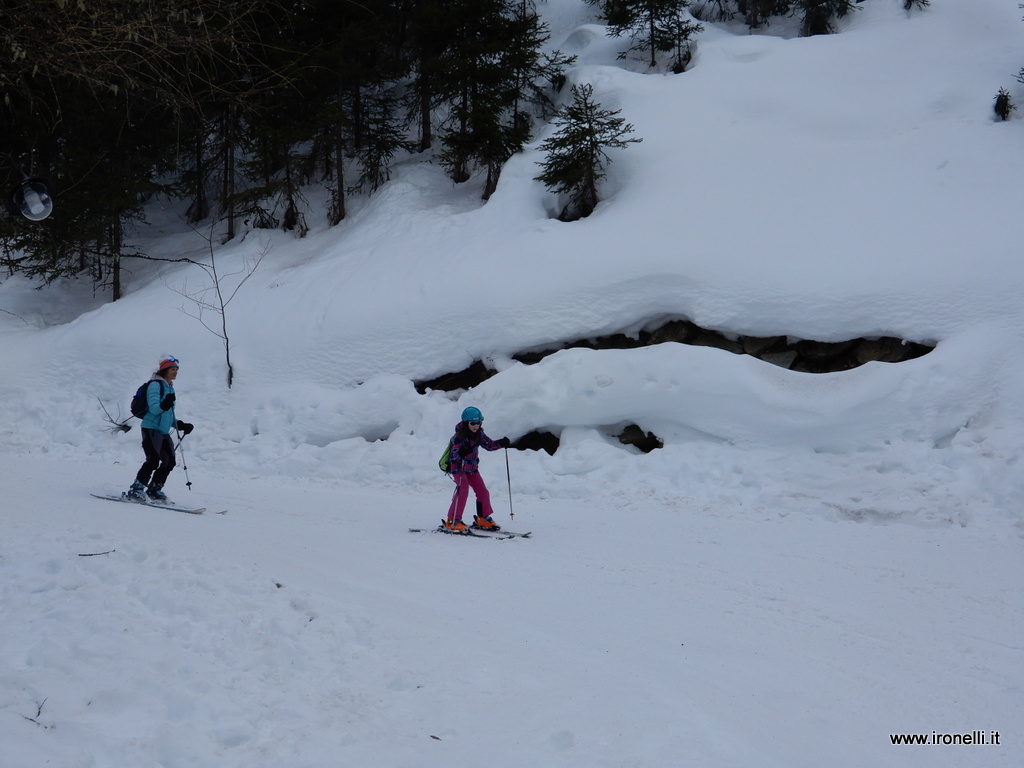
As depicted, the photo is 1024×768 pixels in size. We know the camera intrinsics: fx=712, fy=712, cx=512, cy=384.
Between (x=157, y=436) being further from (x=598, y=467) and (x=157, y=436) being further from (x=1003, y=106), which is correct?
(x=1003, y=106)

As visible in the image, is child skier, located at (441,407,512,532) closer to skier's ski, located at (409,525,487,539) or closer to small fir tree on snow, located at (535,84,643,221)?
skier's ski, located at (409,525,487,539)

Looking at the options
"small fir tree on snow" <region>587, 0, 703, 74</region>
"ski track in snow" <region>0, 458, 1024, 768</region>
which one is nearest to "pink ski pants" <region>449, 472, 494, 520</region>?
"ski track in snow" <region>0, 458, 1024, 768</region>

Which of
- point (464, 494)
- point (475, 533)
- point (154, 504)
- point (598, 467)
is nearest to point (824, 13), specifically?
point (598, 467)

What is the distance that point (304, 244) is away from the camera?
73.4 feet

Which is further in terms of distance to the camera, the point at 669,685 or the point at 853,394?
the point at 853,394

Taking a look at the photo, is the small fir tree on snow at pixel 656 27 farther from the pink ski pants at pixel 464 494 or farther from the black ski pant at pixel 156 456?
the black ski pant at pixel 156 456

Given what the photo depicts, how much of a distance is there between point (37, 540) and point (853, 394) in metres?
10.9

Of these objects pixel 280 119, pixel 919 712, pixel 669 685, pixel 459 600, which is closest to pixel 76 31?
pixel 459 600

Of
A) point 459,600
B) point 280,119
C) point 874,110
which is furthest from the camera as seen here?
point 280,119

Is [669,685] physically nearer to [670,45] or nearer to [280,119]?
[280,119]

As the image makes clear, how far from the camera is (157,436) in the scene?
945 cm

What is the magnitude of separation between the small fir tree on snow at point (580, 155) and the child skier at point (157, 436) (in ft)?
37.9

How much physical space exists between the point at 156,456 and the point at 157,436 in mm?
274

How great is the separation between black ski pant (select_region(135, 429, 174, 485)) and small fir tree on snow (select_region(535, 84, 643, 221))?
11.9m
